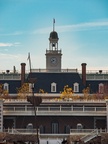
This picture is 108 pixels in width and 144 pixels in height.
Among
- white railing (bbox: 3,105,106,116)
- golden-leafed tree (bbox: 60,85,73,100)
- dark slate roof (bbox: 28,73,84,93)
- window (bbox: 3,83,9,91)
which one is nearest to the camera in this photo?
white railing (bbox: 3,105,106,116)

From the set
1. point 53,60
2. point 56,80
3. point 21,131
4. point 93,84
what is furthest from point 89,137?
point 53,60

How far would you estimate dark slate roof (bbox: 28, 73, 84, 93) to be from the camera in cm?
8750

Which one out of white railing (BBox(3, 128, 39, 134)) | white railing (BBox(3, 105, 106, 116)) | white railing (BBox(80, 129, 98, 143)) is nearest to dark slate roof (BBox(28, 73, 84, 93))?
white railing (BBox(3, 105, 106, 116))

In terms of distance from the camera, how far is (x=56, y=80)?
88188 mm

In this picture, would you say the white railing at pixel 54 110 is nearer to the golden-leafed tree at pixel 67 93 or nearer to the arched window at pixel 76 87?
the golden-leafed tree at pixel 67 93

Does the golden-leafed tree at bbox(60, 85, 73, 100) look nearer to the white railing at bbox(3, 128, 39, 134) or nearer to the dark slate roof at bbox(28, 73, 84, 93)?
the dark slate roof at bbox(28, 73, 84, 93)

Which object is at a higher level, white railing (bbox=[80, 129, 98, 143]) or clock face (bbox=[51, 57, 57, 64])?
clock face (bbox=[51, 57, 57, 64])

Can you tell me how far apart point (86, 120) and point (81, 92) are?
85.3 feet

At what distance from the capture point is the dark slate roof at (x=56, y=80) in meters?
87.5

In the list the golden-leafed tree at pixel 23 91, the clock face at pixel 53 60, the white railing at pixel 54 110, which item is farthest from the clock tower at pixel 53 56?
the white railing at pixel 54 110

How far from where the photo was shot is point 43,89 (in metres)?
87.0

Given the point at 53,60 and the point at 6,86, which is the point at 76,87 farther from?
the point at 6,86

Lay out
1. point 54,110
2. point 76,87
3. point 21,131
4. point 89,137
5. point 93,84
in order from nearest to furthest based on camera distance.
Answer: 1. point 89,137
2. point 21,131
3. point 54,110
4. point 76,87
5. point 93,84

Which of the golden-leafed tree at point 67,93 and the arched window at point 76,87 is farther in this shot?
the arched window at point 76,87
